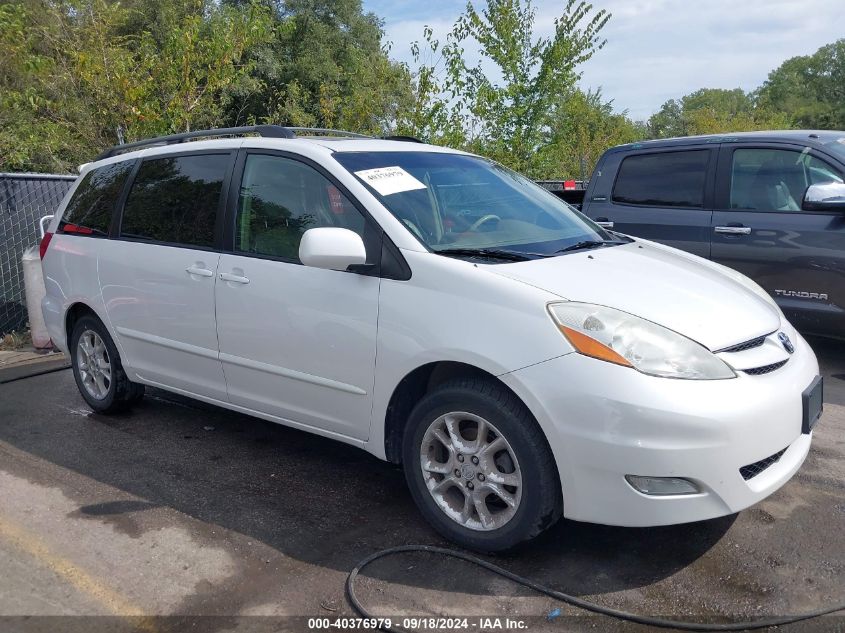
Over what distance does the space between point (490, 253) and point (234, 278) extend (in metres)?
1.40

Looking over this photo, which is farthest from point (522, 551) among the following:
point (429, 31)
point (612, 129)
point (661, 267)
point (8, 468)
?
point (612, 129)

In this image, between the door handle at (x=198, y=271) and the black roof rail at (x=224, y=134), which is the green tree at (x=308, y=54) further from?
the door handle at (x=198, y=271)

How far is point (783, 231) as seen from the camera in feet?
19.5

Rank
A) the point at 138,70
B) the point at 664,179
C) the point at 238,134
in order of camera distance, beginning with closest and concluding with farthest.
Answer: the point at 238,134 → the point at 664,179 → the point at 138,70

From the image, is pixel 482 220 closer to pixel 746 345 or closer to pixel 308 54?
pixel 746 345

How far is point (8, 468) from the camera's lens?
14.8 feet

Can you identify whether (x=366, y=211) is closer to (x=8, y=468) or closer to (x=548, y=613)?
(x=548, y=613)

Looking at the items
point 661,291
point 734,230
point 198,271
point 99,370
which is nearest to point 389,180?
point 198,271

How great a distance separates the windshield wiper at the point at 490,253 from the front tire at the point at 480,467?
59cm

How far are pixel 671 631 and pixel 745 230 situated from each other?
4.16 metres

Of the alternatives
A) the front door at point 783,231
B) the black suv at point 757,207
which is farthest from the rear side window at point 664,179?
the front door at point 783,231

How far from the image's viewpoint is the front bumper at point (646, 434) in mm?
2809

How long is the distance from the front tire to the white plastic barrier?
17.7 feet

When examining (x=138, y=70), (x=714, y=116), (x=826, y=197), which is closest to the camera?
(x=826, y=197)
